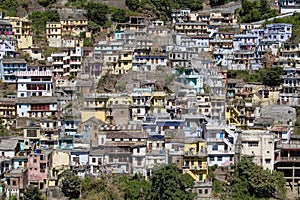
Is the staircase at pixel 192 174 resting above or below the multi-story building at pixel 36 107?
below

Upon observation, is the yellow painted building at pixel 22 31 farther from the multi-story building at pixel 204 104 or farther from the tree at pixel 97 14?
the multi-story building at pixel 204 104

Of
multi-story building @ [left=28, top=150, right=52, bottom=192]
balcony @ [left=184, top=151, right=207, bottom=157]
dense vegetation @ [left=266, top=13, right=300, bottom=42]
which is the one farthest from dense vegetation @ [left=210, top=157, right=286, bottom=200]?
dense vegetation @ [left=266, top=13, right=300, bottom=42]

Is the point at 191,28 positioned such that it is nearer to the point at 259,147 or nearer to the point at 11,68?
the point at 11,68

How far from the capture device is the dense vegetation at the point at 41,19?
45.0m

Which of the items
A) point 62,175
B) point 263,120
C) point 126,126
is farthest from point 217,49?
point 62,175

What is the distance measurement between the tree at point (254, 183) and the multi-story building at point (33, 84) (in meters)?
12.9

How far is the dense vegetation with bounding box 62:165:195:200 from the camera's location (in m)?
25.4

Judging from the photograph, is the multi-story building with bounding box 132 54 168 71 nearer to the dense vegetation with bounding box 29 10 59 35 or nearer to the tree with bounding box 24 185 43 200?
the dense vegetation with bounding box 29 10 59 35

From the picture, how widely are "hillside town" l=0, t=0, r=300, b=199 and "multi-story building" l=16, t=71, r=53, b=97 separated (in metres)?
0.06

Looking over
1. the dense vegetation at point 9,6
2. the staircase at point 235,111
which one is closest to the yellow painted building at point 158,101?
the staircase at point 235,111

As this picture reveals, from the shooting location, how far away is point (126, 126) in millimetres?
30000

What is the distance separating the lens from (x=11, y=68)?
121 ft

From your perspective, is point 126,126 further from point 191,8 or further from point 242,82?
point 191,8

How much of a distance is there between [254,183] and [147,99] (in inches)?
323
